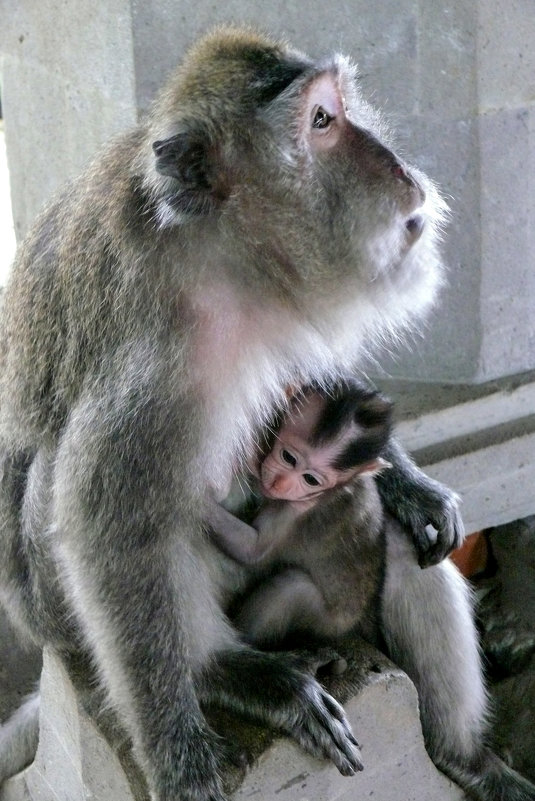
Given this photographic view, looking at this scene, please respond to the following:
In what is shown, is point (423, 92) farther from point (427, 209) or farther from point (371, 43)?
point (427, 209)

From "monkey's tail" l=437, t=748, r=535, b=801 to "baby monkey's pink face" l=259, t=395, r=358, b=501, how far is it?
77cm

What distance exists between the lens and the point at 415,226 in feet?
6.98

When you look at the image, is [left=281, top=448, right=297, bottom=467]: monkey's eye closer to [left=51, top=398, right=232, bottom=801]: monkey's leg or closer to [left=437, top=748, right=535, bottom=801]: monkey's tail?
[left=51, top=398, right=232, bottom=801]: monkey's leg

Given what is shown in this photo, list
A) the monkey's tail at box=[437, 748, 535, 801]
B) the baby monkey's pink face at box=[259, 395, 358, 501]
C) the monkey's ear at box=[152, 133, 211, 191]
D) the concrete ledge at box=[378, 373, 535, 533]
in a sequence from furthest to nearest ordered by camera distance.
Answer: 1. the concrete ledge at box=[378, 373, 535, 533]
2. the monkey's tail at box=[437, 748, 535, 801]
3. the baby monkey's pink face at box=[259, 395, 358, 501]
4. the monkey's ear at box=[152, 133, 211, 191]

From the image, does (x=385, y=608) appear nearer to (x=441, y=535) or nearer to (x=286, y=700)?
(x=441, y=535)

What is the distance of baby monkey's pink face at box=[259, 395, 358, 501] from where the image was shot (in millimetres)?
2330

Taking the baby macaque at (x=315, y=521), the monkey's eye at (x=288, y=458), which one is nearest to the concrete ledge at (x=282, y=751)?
the baby macaque at (x=315, y=521)

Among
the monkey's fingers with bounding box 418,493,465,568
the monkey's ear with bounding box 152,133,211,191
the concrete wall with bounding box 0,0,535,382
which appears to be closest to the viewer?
the monkey's ear with bounding box 152,133,211,191

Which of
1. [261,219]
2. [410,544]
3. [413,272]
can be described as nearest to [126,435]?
[261,219]

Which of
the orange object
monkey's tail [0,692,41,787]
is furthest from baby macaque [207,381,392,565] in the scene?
the orange object

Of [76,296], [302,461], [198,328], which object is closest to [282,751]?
[302,461]

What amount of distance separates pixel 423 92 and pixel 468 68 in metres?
0.16

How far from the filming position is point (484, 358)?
3637mm

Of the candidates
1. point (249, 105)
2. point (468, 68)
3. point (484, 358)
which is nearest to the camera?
point (249, 105)
